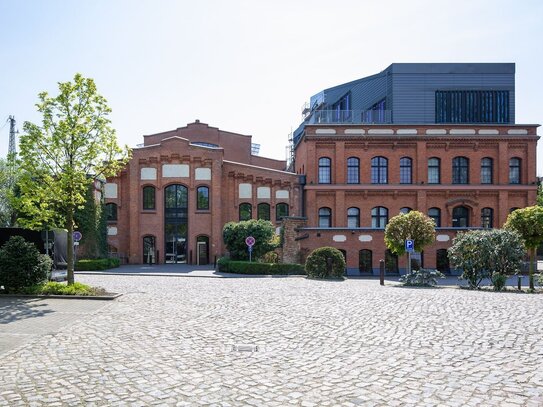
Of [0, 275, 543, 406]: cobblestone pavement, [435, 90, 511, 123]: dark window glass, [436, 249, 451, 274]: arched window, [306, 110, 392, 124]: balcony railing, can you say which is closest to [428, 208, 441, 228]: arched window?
[436, 249, 451, 274]: arched window

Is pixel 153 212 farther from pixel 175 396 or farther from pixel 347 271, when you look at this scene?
pixel 175 396

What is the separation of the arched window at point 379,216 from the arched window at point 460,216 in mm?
5381

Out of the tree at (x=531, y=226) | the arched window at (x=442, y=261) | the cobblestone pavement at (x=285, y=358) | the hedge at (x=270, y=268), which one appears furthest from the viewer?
the arched window at (x=442, y=261)

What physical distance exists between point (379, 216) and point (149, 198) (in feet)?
59.6

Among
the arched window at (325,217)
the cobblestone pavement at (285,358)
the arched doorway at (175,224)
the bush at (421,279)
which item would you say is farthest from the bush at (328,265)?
the arched doorway at (175,224)

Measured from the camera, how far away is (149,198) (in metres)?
35.2

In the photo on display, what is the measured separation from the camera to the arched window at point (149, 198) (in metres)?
35.0

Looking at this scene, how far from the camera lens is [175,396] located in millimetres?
5543

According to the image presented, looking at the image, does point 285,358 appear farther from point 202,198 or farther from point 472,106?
point 472,106

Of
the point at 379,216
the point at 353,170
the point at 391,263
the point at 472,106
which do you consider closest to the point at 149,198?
the point at 353,170

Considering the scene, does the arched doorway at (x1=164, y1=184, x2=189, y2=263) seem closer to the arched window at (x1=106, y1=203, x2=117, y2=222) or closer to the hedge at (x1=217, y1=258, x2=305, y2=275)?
the arched window at (x1=106, y1=203, x2=117, y2=222)

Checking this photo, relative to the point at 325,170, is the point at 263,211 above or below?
below

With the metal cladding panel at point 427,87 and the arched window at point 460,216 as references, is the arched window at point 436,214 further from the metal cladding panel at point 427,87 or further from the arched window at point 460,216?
the metal cladding panel at point 427,87

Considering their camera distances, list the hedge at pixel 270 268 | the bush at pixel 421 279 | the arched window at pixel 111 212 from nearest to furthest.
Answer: the bush at pixel 421 279 → the hedge at pixel 270 268 → the arched window at pixel 111 212
